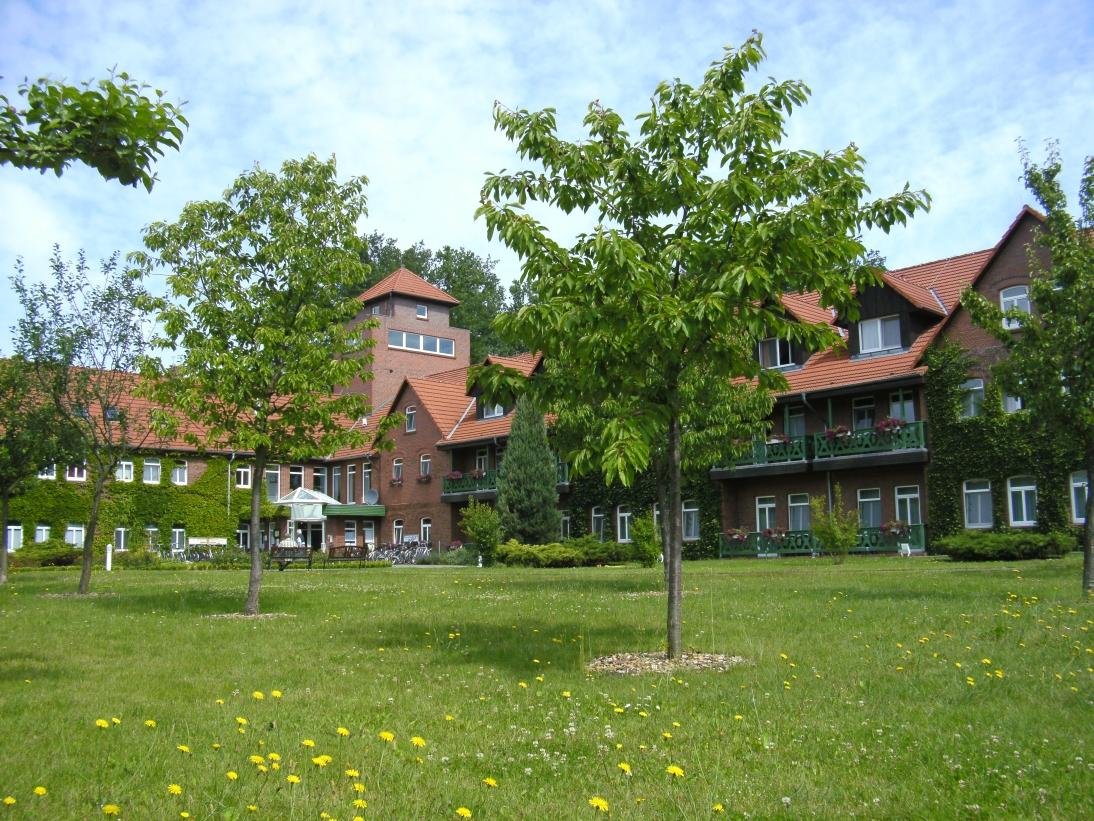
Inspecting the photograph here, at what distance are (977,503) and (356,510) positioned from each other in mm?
31840

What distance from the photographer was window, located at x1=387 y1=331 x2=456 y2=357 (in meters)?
62.8

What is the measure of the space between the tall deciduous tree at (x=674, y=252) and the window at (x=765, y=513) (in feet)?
92.7

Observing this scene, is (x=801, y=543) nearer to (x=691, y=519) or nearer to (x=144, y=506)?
(x=691, y=519)

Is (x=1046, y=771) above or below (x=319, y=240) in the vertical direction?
below

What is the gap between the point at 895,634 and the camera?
1149 centimetres

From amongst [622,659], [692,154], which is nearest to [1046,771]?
[622,659]

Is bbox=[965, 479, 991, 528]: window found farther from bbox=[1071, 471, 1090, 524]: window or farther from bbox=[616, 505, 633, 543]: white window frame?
bbox=[616, 505, 633, 543]: white window frame

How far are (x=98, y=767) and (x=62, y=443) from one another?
18.2 m

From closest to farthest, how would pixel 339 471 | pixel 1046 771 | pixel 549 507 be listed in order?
1. pixel 1046 771
2. pixel 549 507
3. pixel 339 471

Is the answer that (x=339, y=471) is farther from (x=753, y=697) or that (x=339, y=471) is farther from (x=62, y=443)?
(x=753, y=697)

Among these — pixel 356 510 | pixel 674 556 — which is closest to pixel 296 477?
pixel 356 510

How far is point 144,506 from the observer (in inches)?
1994

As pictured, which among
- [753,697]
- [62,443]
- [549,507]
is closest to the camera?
[753,697]

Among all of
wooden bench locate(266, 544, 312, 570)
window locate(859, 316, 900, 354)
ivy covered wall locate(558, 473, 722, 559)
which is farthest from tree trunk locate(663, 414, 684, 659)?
window locate(859, 316, 900, 354)
